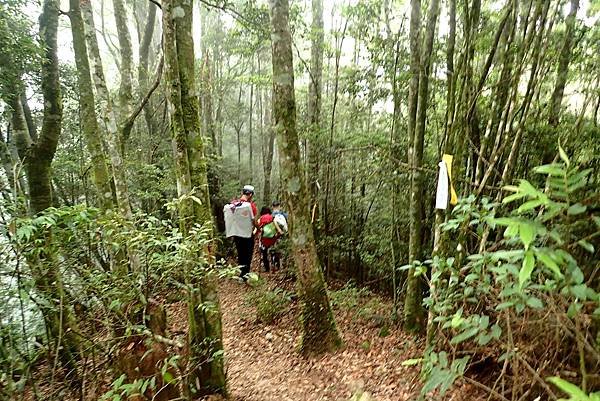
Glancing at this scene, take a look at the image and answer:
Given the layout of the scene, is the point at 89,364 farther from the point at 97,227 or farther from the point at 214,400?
the point at 97,227

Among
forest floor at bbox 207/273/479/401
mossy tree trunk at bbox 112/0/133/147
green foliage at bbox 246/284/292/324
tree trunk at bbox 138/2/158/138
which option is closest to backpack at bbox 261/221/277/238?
green foliage at bbox 246/284/292/324

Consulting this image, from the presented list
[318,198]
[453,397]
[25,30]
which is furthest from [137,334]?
[318,198]

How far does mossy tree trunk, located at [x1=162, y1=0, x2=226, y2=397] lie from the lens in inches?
154

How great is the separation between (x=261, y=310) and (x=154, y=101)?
28.9 feet

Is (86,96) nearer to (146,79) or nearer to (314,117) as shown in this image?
(314,117)

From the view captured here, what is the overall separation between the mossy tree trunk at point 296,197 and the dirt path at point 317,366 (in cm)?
30

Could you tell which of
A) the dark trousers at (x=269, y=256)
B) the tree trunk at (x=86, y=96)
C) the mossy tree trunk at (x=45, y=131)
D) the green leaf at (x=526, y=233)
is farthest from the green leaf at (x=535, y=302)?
the dark trousers at (x=269, y=256)

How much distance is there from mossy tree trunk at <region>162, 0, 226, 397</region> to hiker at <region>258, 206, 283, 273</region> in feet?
15.8

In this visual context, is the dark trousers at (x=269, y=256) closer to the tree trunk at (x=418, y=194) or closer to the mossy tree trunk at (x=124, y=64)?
the mossy tree trunk at (x=124, y=64)

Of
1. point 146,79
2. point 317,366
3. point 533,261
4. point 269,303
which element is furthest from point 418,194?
point 146,79

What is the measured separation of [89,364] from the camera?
3803mm

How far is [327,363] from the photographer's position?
4902mm

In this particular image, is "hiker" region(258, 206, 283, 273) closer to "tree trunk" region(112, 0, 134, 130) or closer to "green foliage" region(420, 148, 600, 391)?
"tree trunk" region(112, 0, 134, 130)

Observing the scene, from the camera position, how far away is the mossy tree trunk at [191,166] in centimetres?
392
